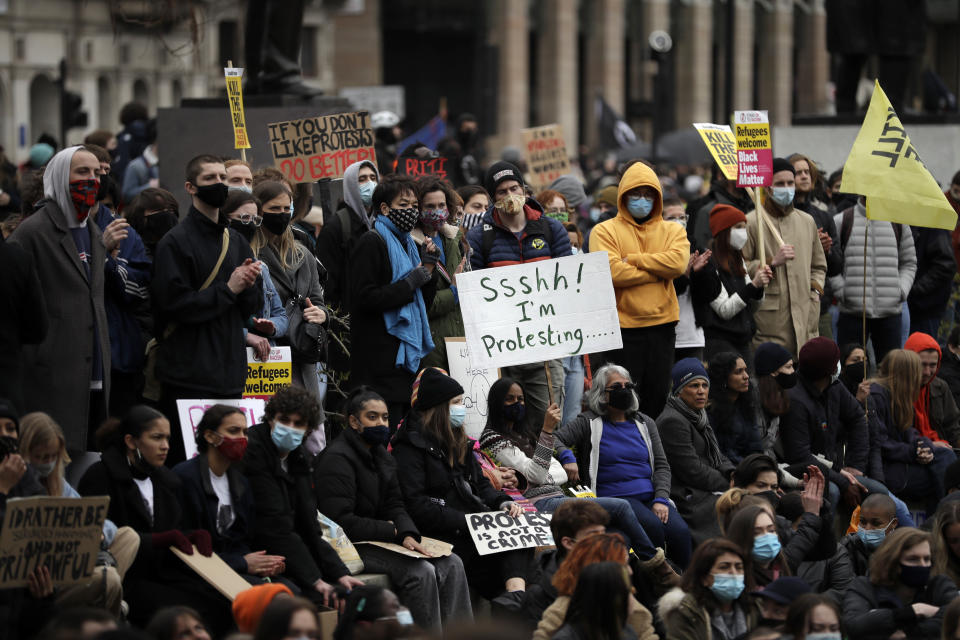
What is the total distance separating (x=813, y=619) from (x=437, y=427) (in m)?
2.73

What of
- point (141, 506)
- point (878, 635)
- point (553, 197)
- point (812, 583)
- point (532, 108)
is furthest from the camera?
point (532, 108)

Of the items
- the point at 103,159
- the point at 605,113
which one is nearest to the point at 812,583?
the point at 103,159

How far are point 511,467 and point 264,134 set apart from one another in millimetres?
5093

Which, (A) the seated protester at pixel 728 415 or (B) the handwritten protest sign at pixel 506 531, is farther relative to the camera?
(A) the seated protester at pixel 728 415

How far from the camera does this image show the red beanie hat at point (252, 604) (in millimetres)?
7414

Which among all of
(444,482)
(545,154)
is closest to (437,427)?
(444,482)

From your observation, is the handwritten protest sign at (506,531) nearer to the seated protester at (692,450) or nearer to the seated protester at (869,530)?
the seated protester at (692,450)

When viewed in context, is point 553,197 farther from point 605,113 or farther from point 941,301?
point 605,113

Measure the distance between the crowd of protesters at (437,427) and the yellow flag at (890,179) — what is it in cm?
63

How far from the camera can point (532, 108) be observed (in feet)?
185

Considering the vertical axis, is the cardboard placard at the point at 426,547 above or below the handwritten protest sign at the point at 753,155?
below

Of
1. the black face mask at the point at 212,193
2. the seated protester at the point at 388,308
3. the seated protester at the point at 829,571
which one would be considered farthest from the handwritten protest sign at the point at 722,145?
the black face mask at the point at 212,193

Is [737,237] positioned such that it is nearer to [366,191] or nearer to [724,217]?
[724,217]

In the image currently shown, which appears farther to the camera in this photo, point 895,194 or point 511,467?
point 895,194
